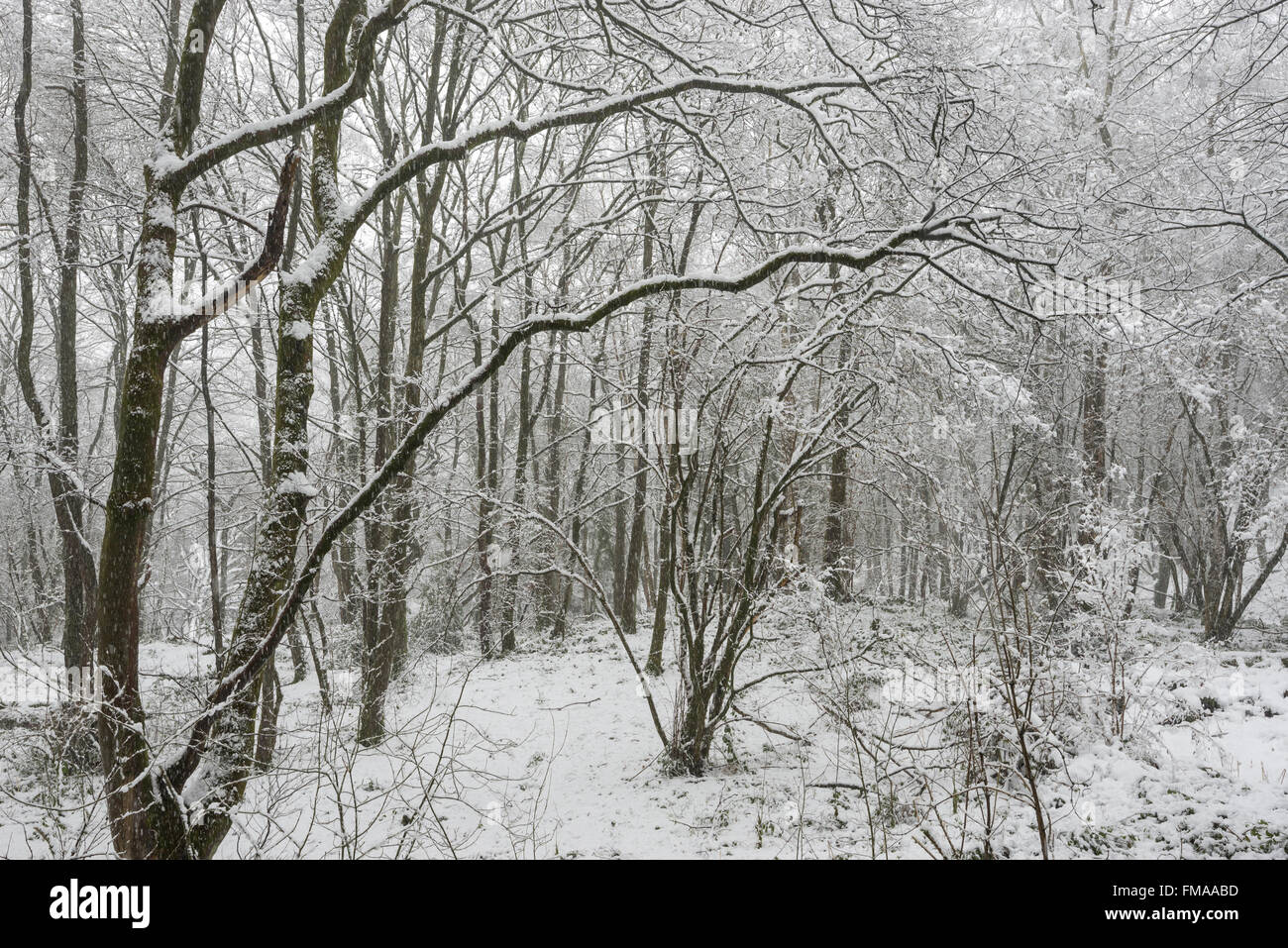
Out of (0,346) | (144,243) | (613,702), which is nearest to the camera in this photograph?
(144,243)

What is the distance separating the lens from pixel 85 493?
5.46 meters

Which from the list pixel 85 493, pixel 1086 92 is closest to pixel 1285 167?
pixel 1086 92

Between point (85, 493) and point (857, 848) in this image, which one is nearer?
point (857, 848)

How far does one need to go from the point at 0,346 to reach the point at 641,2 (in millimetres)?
17820

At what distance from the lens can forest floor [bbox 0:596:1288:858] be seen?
3654 millimetres

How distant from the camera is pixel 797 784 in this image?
5.48 m

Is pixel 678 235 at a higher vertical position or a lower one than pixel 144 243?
higher

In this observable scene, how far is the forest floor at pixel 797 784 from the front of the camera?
12.0ft

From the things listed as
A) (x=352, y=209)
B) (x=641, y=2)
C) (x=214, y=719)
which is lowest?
(x=214, y=719)

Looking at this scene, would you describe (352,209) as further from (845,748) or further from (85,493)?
(845,748)

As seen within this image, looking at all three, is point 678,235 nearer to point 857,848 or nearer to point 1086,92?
point 1086,92
